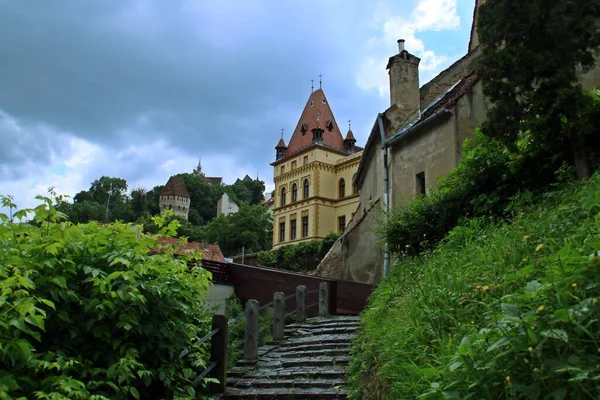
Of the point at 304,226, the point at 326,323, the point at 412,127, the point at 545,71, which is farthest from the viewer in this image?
the point at 304,226

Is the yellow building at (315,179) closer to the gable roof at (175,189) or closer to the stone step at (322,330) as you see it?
the stone step at (322,330)

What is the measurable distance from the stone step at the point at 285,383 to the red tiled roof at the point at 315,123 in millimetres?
50522

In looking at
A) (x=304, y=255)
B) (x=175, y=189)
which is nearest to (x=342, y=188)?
(x=304, y=255)

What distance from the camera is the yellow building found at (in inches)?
2138

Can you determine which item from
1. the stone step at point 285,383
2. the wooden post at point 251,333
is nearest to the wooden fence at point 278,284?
the wooden post at point 251,333

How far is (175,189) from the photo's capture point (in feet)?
354

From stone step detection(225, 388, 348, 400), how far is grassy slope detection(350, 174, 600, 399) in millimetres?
326

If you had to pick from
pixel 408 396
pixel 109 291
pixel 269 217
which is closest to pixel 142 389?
pixel 109 291

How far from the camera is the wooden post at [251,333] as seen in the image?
354 inches

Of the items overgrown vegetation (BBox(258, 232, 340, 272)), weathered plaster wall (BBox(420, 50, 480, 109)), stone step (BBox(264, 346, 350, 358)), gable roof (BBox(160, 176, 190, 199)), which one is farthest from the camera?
gable roof (BBox(160, 176, 190, 199))

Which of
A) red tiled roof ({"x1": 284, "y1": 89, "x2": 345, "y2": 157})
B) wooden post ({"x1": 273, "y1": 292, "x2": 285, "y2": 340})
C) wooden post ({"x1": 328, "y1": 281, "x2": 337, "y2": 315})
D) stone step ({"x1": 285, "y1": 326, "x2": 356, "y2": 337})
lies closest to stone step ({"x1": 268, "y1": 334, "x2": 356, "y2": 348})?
wooden post ({"x1": 273, "y1": 292, "x2": 285, "y2": 340})

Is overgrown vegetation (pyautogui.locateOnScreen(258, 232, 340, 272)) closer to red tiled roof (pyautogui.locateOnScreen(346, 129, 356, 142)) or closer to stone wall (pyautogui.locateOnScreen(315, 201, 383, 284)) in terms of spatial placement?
stone wall (pyautogui.locateOnScreen(315, 201, 383, 284))

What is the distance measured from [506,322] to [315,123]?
5676 centimetres

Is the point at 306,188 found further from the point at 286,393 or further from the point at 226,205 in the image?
the point at 226,205
